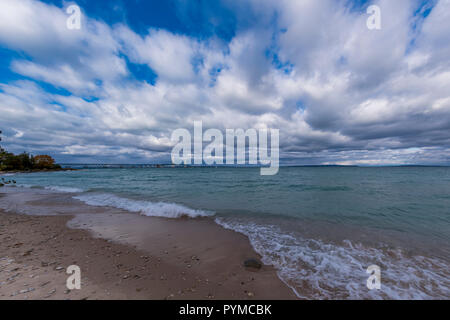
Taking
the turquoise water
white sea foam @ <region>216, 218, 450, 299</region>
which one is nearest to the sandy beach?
white sea foam @ <region>216, 218, 450, 299</region>

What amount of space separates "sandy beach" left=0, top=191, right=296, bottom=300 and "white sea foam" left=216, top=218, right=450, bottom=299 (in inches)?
24.9

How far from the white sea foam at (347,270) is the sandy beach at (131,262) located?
0.63 meters

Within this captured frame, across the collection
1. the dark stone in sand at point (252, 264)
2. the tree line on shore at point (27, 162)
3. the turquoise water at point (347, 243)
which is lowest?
the turquoise water at point (347, 243)

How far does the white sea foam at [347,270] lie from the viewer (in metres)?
3.92

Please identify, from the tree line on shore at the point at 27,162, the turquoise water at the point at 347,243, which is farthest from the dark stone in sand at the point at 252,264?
the tree line on shore at the point at 27,162

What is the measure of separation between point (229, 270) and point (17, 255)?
7075 millimetres

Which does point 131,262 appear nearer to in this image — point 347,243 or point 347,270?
point 347,270

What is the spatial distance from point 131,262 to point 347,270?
6797 mm

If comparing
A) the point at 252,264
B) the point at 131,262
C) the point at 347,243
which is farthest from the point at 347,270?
the point at 131,262

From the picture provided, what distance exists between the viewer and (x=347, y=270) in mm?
4738

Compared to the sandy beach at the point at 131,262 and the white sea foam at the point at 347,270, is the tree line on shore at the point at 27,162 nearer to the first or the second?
the sandy beach at the point at 131,262

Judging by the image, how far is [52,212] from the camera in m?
10.9
